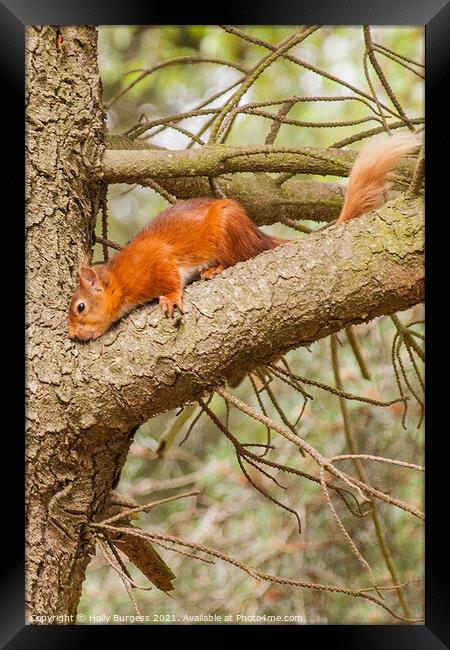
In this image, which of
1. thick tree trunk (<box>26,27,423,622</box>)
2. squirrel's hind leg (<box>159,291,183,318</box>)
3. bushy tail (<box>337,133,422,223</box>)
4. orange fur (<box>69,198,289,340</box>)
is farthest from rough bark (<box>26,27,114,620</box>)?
bushy tail (<box>337,133,422,223</box>)

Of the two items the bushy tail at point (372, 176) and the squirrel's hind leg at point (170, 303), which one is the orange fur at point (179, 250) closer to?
the squirrel's hind leg at point (170, 303)

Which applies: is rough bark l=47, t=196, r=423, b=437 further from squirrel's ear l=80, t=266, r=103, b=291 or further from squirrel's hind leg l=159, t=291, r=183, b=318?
squirrel's ear l=80, t=266, r=103, b=291

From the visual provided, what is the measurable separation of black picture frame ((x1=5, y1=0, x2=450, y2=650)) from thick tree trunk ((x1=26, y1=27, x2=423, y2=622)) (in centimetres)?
3

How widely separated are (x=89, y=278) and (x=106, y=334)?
171 mm

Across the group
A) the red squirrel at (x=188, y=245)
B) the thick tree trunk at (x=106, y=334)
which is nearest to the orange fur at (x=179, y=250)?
the red squirrel at (x=188, y=245)

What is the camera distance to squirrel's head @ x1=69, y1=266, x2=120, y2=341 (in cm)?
159

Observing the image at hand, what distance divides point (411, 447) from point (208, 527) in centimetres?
65

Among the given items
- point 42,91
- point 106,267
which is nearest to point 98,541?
point 106,267

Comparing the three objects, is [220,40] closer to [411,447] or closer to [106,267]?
[106,267]

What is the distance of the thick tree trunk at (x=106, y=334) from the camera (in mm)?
1456
